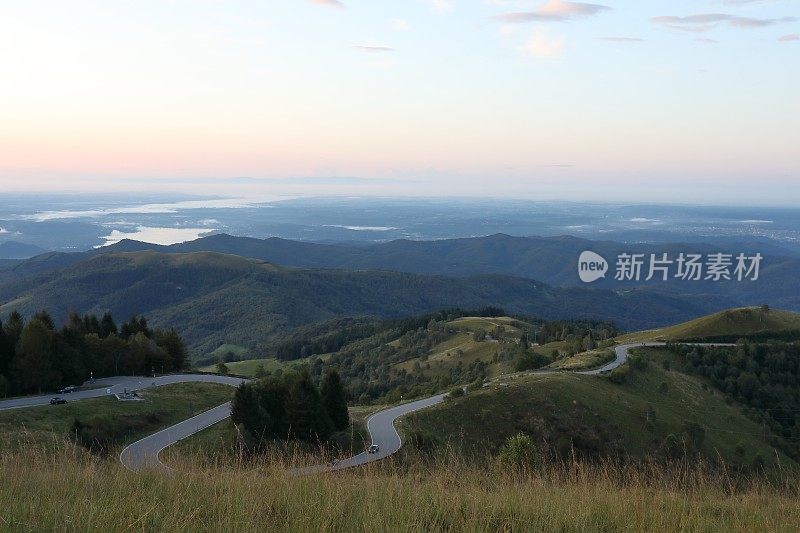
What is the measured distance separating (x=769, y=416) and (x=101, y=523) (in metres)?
80.4

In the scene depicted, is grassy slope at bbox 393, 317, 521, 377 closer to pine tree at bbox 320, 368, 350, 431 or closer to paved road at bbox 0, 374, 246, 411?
paved road at bbox 0, 374, 246, 411

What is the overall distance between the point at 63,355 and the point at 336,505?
54850 mm

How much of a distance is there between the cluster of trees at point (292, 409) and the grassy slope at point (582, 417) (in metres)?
6.57

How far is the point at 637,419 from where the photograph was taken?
5422 centimetres

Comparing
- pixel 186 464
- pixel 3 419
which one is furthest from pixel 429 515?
pixel 3 419

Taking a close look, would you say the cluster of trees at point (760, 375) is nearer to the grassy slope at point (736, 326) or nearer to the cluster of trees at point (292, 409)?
the grassy slope at point (736, 326)

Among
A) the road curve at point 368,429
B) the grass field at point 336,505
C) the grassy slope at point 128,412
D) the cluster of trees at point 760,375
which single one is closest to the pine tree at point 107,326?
the grassy slope at point 128,412

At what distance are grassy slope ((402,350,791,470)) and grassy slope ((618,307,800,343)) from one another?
33.4 metres

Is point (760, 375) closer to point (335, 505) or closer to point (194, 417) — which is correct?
point (194, 417)

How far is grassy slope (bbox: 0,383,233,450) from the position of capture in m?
33.9

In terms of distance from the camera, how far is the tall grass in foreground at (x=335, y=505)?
6559 millimetres

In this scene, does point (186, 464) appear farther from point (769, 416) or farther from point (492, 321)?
point (492, 321)

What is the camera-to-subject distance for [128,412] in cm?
4241

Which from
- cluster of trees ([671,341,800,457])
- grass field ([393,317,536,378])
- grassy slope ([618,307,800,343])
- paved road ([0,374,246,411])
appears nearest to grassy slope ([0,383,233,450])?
paved road ([0,374,246,411])
